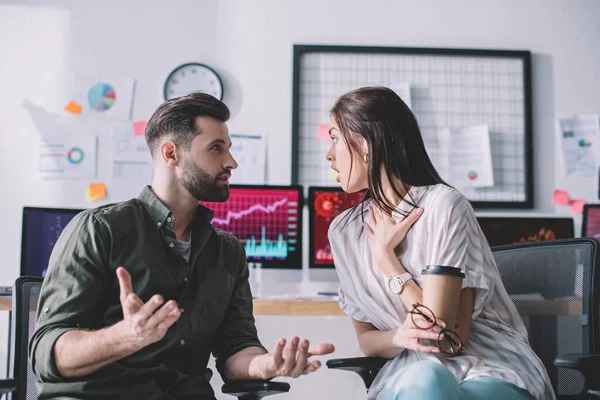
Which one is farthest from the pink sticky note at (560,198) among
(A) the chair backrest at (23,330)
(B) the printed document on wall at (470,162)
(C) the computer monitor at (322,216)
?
(A) the chair backrest at (23,330)

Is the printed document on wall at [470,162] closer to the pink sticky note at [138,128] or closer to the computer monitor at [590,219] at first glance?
the computer monitor at [590,219]

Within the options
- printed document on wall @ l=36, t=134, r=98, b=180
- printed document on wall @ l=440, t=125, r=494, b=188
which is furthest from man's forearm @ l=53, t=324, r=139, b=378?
printed document on wall @ l=440, t=125, r=494, b=188

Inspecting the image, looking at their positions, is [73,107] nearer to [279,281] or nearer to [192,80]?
[192,80]

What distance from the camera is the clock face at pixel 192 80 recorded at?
9.46 feet

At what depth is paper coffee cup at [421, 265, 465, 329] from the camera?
4.46 feet

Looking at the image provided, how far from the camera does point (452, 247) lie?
4.68ft

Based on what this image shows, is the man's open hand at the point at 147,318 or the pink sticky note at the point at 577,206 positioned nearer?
the man's open hand at the point at 147,318

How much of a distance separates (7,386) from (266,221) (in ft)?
5.10

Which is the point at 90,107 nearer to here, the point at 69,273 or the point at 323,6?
the point at 323,6

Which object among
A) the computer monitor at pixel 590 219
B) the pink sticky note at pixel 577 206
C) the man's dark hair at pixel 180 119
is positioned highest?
the man's dark hair at pixel 180 119

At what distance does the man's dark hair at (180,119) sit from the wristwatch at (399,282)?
56 centimetres

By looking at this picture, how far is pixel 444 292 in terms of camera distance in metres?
1.36

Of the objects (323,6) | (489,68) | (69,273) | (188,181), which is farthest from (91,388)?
(489,68)

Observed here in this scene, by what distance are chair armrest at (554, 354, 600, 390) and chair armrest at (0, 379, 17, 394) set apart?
3.27ft
